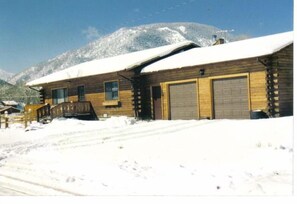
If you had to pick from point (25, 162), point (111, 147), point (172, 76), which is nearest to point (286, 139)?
point (111, 147)

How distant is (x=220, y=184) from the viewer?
7.76m

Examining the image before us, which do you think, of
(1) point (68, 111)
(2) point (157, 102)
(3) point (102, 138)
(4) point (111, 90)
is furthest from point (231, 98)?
(1) point (68, 111)

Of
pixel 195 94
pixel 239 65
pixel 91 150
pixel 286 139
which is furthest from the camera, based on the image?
pixel 195 94

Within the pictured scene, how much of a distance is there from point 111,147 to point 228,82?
24.4ft

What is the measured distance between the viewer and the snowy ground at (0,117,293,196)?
7.75m

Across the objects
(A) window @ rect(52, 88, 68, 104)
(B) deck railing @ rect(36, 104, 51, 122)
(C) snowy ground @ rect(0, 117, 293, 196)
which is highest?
Answer: (A) window @ rect(52, 88, 68, 104)

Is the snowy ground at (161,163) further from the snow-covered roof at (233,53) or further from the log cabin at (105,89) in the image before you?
the log cabin at (105,89)

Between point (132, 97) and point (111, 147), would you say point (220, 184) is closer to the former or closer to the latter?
point (111, 147)

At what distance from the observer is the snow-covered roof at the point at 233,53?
16297 millimetres

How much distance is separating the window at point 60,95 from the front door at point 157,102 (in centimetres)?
811

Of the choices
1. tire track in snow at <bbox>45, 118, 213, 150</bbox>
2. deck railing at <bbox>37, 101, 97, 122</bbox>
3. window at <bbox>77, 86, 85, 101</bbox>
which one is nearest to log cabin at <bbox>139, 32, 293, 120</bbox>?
tire track in snow at <bbox>45, 118, 213, 150</bbox>

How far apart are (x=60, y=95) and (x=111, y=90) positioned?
587 centimetres

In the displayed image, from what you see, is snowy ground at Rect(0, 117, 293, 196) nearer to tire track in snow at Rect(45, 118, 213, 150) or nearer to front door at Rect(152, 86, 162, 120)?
tire track in snow at Rect(45, 118, 213, 150)

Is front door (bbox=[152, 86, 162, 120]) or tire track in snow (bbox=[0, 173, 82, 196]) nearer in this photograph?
tire track in snow (bbox=[0, 173, 82, 196])
